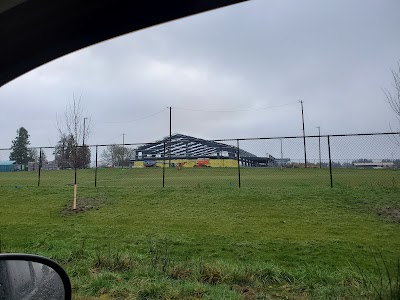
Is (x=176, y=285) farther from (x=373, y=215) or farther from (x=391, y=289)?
(x=373, y=215)

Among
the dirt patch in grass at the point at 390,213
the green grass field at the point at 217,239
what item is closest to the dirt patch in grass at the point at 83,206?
the green grass field at the point at 217,239

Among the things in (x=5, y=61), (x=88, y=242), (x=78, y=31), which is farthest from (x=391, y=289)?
(x=88, y=242)

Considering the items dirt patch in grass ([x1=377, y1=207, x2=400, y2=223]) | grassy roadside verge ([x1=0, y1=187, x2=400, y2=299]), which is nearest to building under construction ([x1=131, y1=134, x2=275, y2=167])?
grassy roadside verge ([x1=0, y1=187, x2=400, y2=299])

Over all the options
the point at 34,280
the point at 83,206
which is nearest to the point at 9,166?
the point at 83,206

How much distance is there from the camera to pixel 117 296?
4156 millimetres

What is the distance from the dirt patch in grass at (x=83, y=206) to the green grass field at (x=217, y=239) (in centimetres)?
4

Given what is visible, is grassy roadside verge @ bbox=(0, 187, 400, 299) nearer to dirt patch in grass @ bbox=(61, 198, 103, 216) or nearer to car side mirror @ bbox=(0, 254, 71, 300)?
dirt patch in grass @ bbox=(61, 198, 103, 216)

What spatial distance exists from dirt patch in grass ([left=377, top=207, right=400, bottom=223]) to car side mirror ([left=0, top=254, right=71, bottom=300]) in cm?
864

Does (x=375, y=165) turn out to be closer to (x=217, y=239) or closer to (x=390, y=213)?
(x=390, y=213)

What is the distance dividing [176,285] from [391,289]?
246 cm

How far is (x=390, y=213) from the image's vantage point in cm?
893

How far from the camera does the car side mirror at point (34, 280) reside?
155 cm

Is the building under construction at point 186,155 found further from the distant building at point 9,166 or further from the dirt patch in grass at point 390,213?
the distant building at point 9,166

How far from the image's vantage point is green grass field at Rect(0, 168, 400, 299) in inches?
175
